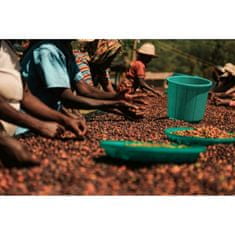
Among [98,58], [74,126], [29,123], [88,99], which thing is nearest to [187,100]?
[98,58]

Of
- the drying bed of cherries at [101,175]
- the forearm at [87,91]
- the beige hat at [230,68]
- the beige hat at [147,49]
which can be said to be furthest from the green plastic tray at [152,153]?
the beige hat at [230,68]

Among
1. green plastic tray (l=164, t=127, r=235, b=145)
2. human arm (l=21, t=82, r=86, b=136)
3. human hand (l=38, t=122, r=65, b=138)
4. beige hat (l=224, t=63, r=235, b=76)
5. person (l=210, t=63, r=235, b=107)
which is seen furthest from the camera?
person (l=210, t=63, r=235, b=107)

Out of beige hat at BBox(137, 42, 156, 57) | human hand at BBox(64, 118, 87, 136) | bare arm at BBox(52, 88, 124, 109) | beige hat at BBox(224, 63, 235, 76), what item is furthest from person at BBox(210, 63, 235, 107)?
human hand at BBox(64, 118, 87, 136)

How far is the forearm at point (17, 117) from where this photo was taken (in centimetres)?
317

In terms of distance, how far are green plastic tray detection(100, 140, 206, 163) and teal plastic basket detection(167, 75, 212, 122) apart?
1.83 m

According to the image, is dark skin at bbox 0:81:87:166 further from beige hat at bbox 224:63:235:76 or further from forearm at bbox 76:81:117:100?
beige hat at bbox 224:63:235:76

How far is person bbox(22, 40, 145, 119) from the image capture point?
11.9 feet

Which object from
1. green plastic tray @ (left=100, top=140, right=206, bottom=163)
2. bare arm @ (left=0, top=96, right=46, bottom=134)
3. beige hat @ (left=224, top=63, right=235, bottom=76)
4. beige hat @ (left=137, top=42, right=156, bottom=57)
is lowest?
beige hat @ (left=224, top=63, right=235, bottom=76)

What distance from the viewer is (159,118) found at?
16.1ft

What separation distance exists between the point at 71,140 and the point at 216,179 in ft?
3.54

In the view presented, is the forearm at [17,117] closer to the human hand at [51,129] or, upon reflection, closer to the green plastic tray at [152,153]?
the human hand at [51,129]

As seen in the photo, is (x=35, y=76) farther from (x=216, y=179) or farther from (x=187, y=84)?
(x=187, y=84)
